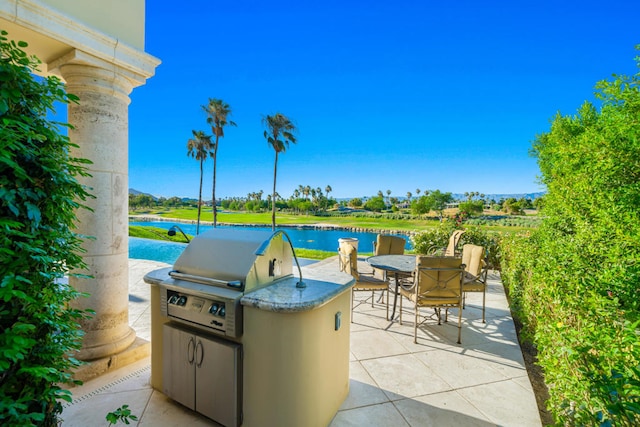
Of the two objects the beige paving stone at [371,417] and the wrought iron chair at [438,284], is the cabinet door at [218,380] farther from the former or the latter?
the wrought iron chair at [438,284]

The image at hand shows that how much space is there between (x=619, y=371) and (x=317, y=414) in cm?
164

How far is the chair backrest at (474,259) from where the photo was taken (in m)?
4.11

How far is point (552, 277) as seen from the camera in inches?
67.2

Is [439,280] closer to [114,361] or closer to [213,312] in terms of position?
[213,312]

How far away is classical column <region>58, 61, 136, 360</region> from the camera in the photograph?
8.48ft

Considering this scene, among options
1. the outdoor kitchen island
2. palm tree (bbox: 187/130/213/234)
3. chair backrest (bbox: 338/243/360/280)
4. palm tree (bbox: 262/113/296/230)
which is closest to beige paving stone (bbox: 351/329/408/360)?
chair backrest (bbox: 338/243/360/280)

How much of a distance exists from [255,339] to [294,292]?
0.38 m

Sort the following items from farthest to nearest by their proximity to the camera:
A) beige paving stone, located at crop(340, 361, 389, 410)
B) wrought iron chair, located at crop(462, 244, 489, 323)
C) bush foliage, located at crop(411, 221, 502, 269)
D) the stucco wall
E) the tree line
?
the tree line, bush foliage, located at crop(411, 221, 502, 269), wrought iron chair, located at crop(462, 244, 489, 323), the stucco wall, beige paving stone, located at crop(340, 361, 389, 410)

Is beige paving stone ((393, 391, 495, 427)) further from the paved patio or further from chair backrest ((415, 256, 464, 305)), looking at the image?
chair backrest ((415, 256, 464, 305))

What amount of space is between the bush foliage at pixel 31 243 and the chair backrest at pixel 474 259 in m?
4.21

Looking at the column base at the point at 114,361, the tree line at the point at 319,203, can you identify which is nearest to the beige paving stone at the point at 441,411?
the column base at the point at 114,361

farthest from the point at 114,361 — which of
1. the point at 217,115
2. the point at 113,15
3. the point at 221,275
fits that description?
the point at 217,115

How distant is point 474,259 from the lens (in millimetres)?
4230

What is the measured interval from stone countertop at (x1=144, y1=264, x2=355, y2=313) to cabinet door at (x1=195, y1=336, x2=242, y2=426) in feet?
1.22
